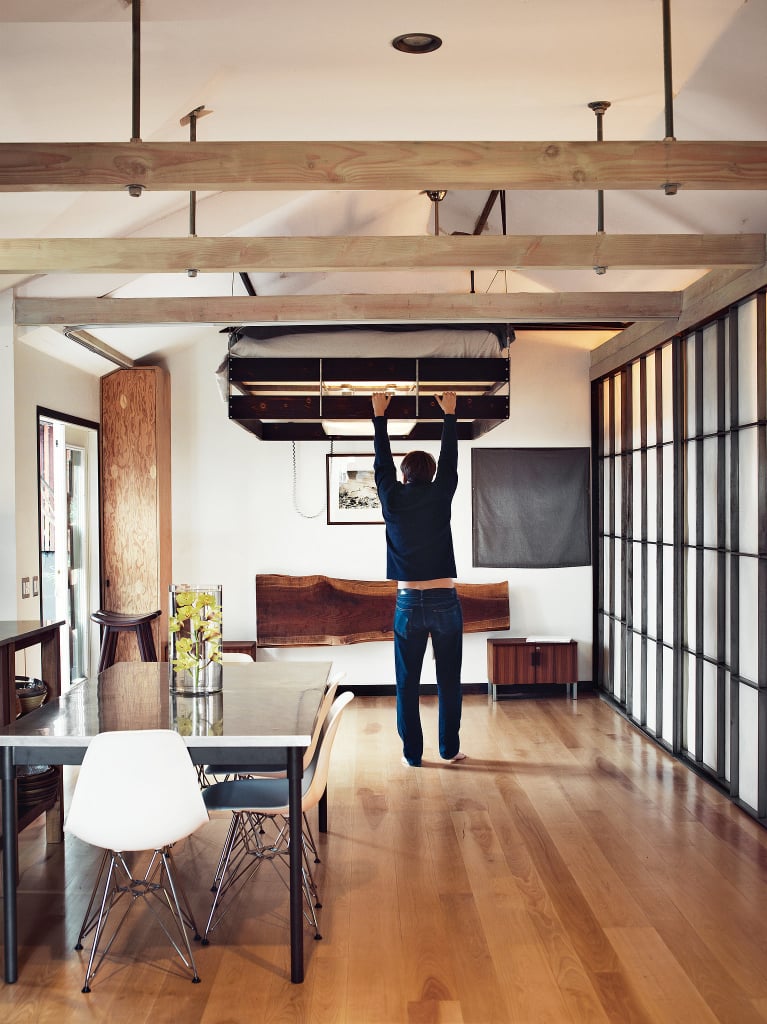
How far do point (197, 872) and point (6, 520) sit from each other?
2.51m

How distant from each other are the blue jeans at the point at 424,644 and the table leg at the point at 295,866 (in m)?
2.08

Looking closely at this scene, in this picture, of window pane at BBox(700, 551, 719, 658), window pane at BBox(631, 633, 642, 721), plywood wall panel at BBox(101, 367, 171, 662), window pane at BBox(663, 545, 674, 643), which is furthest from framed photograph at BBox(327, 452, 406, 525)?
window pane at BBox(700, 551, 719, 658)

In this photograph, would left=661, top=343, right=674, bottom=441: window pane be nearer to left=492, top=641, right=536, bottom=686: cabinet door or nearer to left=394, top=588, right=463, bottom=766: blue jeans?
left=394, top=588, right=463, bottom=766: blue jeans

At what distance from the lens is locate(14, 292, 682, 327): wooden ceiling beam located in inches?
201

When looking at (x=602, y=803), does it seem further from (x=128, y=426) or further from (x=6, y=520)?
(x=128, y=426)

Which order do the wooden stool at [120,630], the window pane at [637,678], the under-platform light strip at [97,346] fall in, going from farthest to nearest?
the window pane at [637,678], the wooden stool at [120,630], the under-platform light strip at [97,346]

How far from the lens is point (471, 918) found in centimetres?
335

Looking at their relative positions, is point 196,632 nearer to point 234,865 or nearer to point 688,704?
point 234,865

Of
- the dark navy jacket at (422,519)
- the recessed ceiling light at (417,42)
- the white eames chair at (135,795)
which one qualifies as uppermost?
the recessed ceiling light at (417,42)

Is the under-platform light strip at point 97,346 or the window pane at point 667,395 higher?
the under-platform light strip at point 97,346

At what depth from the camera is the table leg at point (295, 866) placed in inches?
114

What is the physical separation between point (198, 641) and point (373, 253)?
1.81 meters

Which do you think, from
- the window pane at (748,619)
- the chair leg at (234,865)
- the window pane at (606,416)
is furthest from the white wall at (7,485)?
the window pane at (606,416)

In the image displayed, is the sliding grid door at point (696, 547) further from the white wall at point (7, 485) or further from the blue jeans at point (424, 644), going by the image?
the white wall at point (7, 485)
